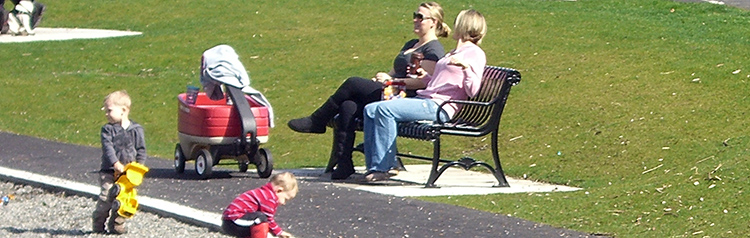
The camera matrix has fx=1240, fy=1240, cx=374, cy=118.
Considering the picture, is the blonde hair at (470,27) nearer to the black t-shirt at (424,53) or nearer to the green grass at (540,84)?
the black t-shirt at (424,53)

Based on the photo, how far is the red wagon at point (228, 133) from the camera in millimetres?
9148

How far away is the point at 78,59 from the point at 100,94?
10.2 feet

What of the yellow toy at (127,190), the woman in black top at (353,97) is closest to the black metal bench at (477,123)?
the woman in black top at (353,97)

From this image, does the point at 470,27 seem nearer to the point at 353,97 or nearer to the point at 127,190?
the point at 353,97

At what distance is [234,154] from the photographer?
934 centimetres

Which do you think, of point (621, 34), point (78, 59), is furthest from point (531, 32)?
point (78, 59)

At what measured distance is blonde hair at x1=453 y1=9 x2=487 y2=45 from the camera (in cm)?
905

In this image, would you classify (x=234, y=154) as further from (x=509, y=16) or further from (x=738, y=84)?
(x=509, y=16)

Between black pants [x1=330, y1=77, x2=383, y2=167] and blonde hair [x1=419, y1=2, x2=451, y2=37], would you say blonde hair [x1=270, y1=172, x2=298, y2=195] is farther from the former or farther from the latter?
blonde hair [x1=419, y1=2, x2=451, y2=37]

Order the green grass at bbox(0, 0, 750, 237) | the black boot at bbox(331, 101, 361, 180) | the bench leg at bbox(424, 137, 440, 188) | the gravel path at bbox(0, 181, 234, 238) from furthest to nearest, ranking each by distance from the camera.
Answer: the black boot at bbox(331, 101, 361, 180) < the bench leg at bbox(424, 137, 440, 188) < the green grass at bbox(0, 0, 750, 237) < the gravel path at bbox(0, 181, 234, 238)

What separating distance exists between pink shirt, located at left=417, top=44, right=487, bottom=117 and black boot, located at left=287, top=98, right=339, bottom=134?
2.37 ft

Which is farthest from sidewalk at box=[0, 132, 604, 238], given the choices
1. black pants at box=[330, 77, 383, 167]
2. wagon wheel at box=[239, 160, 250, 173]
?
black pants at box=[330, 77, 383, 167]

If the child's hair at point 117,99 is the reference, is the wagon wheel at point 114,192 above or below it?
below

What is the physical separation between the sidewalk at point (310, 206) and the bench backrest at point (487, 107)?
0.65 meters
